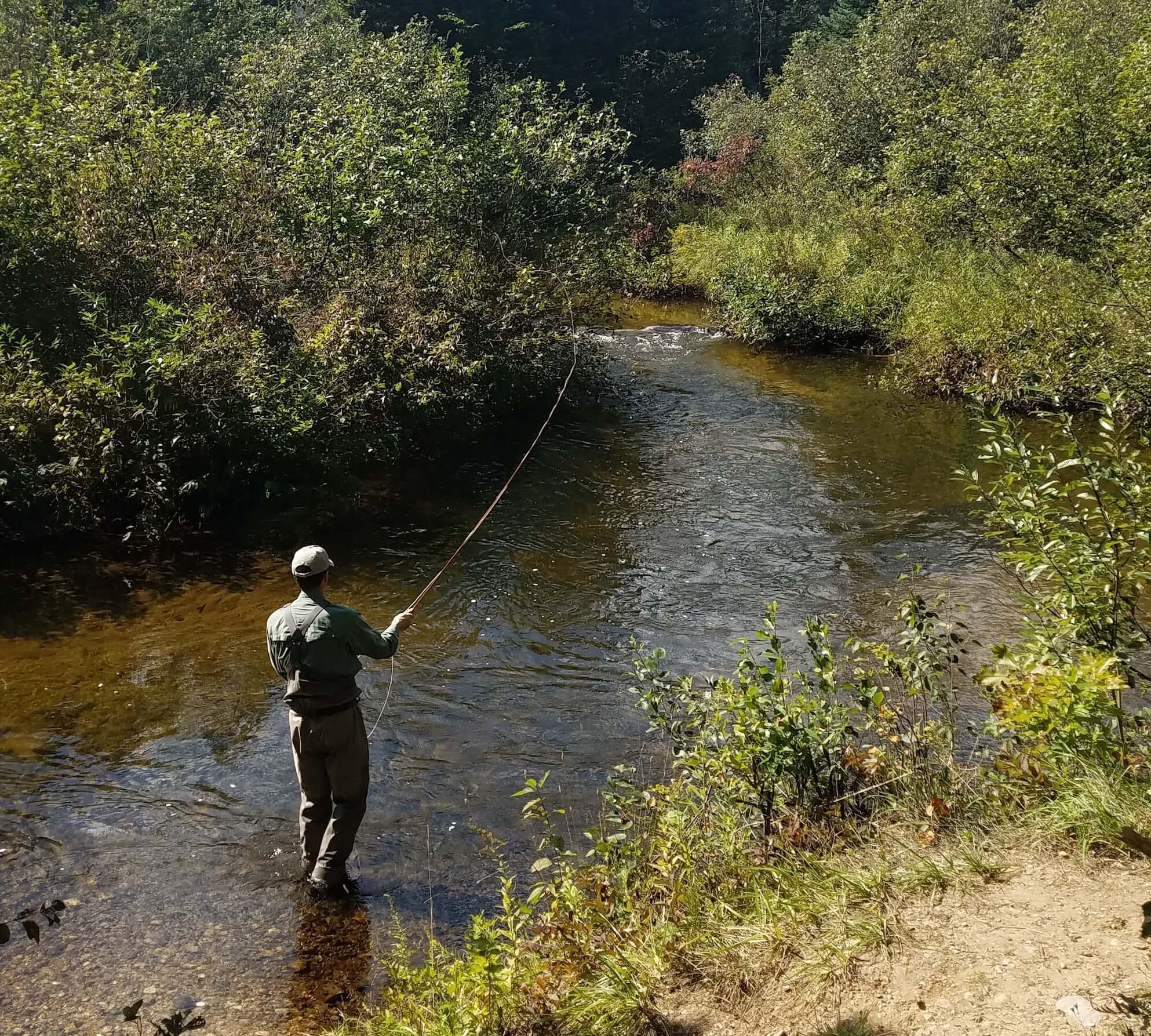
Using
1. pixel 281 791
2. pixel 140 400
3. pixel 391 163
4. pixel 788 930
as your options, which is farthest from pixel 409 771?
pixel 391 163

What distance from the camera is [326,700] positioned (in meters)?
5.45

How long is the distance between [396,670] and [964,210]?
15880mm

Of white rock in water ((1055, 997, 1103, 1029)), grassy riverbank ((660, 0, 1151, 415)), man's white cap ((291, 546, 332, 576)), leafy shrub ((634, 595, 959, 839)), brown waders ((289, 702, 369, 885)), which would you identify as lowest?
brown waders ((289, 702, 369, 885))

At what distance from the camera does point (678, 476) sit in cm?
1381

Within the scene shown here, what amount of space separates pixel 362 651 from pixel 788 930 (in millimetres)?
2752

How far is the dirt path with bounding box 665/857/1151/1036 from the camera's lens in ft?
10.6

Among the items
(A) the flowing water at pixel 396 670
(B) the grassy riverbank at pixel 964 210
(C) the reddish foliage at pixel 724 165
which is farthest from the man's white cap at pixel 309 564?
(C) the reddish foliage at pixel 724 165

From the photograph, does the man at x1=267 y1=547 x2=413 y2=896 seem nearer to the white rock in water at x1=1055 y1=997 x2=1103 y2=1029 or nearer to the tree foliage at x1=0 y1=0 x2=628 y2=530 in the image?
the white rock in water at x1=1055 y1=997 x2=1103 y2=1029

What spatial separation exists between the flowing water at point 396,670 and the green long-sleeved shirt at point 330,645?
127 cm

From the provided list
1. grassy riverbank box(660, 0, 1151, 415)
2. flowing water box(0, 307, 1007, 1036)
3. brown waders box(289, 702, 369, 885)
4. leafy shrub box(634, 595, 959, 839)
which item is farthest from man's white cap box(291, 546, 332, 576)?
grassy riverbank box(660, 0, 1151, 415)

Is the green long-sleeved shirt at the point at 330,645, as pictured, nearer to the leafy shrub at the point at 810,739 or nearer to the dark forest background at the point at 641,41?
the leafy shrub at the point at 810,739

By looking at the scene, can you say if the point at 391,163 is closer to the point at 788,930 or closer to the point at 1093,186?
the point at 1093,186

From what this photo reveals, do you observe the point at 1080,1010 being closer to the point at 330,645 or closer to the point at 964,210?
the point at 330,645

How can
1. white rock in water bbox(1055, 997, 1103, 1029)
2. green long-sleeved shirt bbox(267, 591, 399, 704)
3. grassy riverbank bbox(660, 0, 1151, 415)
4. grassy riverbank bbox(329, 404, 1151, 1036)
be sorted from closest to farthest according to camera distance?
white rock in water bbox(1055, 997, 1103, 1029) < grassy riverbank bbox(329, 404, 1151, 1036) < green long-sleeved shirt bbox(267, 591, 399, 704) < grassy riverbank bbox(660, 0, 1151, 415)
